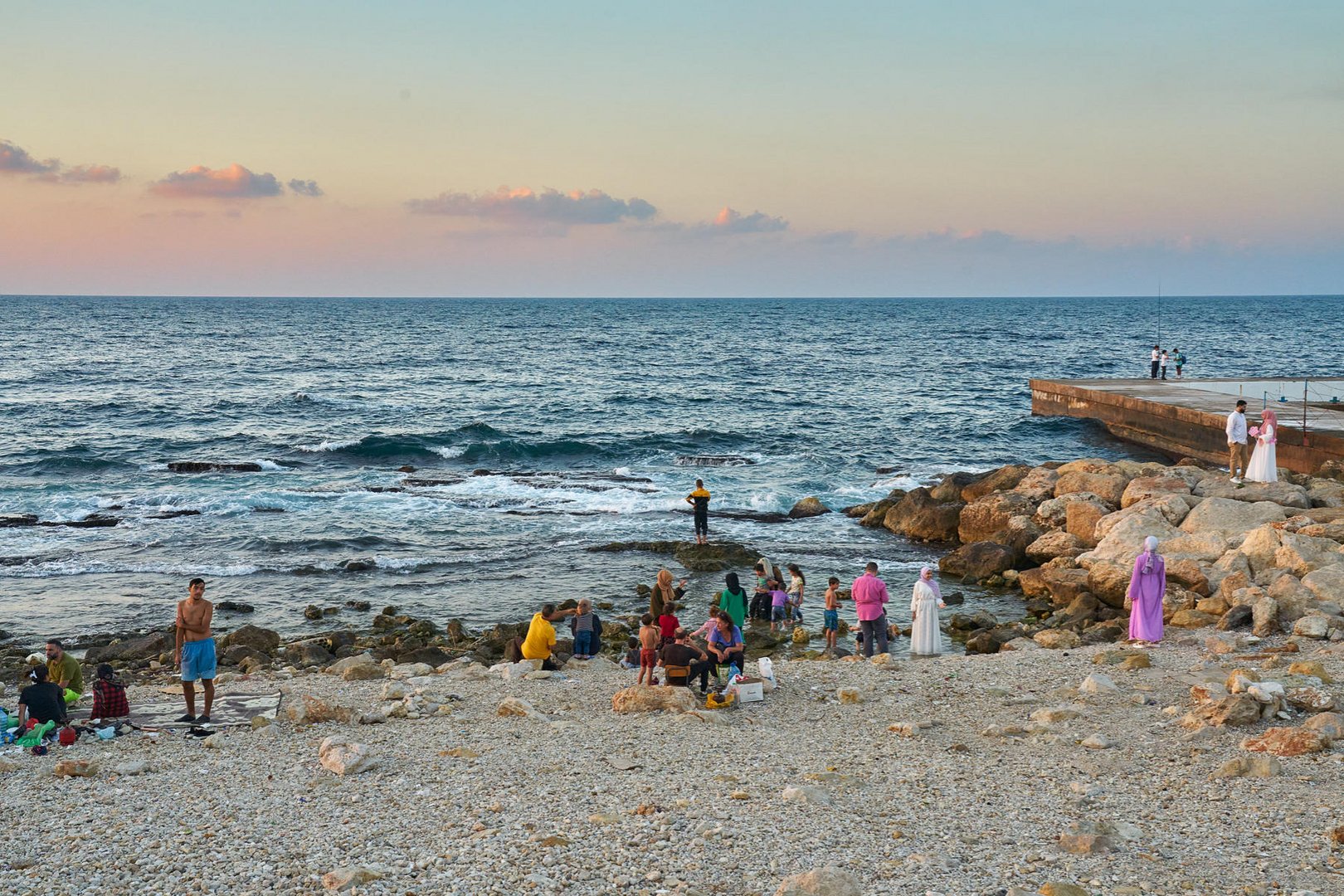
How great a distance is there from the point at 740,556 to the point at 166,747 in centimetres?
1331

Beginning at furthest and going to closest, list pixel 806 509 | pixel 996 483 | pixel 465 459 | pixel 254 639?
pixel 465 459 < pixel 806 509 < pixel 996 483 < pixel 254 639

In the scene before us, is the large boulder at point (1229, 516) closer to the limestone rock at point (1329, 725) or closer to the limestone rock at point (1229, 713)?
the limestone rock at point (1229, 713)

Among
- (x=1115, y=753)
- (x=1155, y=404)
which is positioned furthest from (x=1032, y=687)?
(x=1155, y=404)

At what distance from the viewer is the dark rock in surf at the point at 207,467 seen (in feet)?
109

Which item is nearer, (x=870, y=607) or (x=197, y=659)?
(x=197, y=659)

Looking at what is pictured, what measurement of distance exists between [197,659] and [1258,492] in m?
19.2

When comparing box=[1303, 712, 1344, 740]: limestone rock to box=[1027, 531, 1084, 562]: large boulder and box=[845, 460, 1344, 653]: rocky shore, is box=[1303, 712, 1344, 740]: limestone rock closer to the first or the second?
box=[845, 460, 1344, 653]: rocky shore

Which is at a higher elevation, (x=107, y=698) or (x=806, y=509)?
(x=107, y=698)

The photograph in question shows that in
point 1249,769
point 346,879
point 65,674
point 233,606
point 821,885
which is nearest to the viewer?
point 821,885

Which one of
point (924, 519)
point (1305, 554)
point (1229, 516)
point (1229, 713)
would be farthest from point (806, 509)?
point (1229, 713)

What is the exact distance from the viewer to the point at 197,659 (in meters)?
11.3

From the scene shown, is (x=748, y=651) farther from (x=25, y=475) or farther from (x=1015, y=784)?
(x=25, y=475)

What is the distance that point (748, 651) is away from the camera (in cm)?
1617

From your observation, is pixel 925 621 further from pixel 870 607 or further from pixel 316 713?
pixel 316 713
